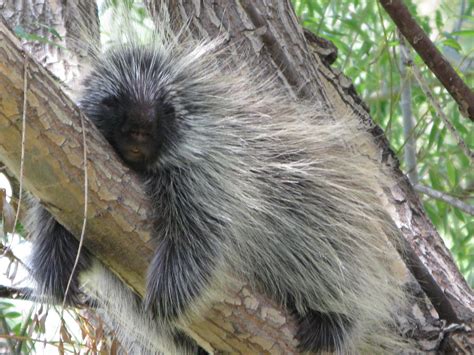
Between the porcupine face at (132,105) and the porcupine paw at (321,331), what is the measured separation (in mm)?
556

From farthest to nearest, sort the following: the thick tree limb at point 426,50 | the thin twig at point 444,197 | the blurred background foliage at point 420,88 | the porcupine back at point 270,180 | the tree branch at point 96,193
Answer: the blurred background foliage at point 420,88 → the thin twig at point 444,197 → the thick tree limb at point 426,50 → the porcupine back at point 270,180 → the tree branch at point 96,193

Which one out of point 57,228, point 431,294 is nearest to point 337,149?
point 431,294

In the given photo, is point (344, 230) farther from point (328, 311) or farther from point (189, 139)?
point (189, 139)

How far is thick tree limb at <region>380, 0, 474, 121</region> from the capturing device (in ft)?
7.25

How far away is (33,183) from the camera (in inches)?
60.0

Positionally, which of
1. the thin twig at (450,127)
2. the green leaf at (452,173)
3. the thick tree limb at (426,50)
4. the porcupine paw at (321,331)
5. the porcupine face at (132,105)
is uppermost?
the porcupine face at (132,105)

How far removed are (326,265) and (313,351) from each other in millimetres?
315

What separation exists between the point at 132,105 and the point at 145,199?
0.26 m

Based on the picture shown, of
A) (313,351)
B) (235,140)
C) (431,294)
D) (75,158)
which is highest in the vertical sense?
(75,158)

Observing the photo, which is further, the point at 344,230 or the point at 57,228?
the point at 344,230

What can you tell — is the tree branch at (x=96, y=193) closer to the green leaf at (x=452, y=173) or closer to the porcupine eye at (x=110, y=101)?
the porcupine eye at (x=110, y=101)

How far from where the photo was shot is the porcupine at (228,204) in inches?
71.1

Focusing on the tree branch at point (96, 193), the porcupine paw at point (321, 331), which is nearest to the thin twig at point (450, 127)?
the porcupine paw at point (321, 331)

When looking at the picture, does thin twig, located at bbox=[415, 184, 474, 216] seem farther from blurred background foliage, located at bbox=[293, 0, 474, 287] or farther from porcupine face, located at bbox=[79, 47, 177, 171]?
porcupine face, located at bbox=[79, 47, 177, 171]
